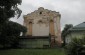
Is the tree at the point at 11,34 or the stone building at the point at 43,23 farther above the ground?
the stone building at the point at 43,23

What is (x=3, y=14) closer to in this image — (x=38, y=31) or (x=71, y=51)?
(x=71, y=51)

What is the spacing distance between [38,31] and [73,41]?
123 ft

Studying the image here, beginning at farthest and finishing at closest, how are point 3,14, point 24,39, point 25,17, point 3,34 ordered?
point 25,17
point 24,39
point 3,34
point 3,14

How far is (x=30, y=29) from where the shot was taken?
169 ft

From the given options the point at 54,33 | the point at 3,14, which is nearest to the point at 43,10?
the point at 54,33

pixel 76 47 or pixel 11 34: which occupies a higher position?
pixel 11 34

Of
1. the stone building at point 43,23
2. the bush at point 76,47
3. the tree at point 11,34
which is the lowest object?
the bush at point 76,47

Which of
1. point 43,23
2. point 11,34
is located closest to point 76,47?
point 11,34

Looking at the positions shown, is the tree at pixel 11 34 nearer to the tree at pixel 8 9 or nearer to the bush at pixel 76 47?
the tree at pixel 8 9

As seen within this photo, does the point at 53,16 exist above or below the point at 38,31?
above

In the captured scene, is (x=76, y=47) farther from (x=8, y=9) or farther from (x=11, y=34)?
(x=11, y=34)

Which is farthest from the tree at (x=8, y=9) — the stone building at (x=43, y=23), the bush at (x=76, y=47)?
the stone building at (x=43, y=23)

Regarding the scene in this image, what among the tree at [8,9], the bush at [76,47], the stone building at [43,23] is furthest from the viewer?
the stone building at [43,23]

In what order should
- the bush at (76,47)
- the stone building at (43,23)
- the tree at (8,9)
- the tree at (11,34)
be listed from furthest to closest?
the stone building at (43,23), the tree at (11,34), the tree at (8,9), the bush at (76,47)
